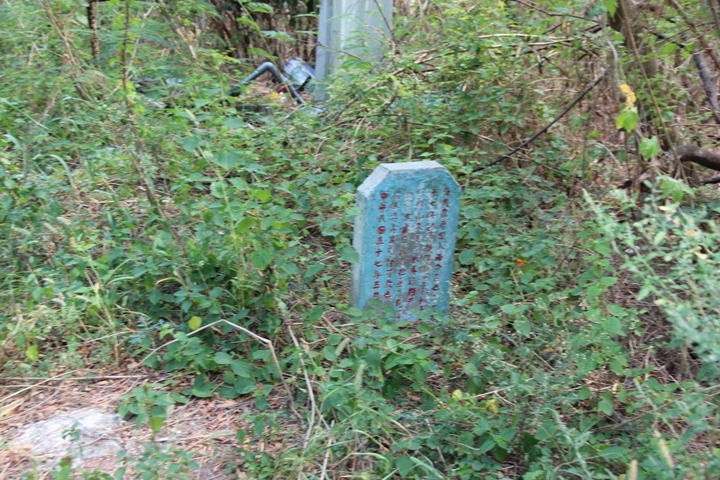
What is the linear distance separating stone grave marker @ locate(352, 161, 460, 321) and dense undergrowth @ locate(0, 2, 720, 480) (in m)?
0.12

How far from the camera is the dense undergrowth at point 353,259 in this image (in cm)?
247

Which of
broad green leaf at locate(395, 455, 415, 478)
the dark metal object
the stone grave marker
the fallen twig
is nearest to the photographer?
broad green leaf at locate(395, 455, 415, 478)

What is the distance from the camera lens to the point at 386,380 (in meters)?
2.84

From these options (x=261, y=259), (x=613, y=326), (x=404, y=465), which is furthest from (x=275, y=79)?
(x=404, y=465)

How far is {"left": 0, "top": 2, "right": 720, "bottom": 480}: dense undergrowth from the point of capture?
2467 mm

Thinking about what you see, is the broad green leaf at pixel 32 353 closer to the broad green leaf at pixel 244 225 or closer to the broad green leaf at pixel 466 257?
the broad green leaf at pixel 244 225

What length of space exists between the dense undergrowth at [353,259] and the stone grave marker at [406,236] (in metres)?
0.12

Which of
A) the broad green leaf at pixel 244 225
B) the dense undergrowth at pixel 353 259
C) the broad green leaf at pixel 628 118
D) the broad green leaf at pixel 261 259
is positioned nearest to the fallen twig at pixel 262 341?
the dense undergrowth at pixel 353 259

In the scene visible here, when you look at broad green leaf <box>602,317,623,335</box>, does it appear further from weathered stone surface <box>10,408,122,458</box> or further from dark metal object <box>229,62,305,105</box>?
dark metal object <box>229,62,305,105</box>

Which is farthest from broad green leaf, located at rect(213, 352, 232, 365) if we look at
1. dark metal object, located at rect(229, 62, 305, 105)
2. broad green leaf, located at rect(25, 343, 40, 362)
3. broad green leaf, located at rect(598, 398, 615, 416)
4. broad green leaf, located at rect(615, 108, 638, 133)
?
dark metal object, located at rect(229, 62, 305, 105)

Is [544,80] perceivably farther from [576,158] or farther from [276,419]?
[276,419]

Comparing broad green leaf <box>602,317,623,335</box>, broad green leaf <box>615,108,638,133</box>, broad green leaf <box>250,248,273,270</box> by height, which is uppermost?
broad green leaf <box>615,108,638,133</box>

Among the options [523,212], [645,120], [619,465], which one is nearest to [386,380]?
[619,465]

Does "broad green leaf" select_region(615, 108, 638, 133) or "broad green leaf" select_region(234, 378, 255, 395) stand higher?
"broad green leaf" select_region(615, 108, 638, 133)
